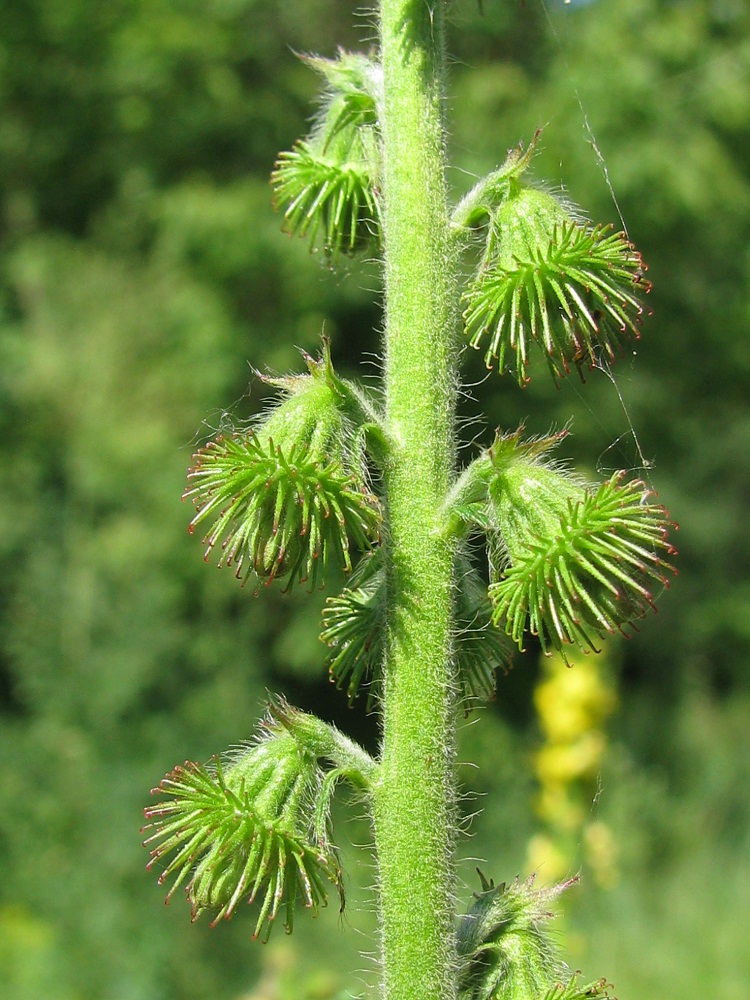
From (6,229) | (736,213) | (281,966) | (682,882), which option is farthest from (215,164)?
(281,966)

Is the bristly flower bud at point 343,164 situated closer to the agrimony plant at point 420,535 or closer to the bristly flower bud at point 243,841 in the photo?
the agrimony plant at point 420,535

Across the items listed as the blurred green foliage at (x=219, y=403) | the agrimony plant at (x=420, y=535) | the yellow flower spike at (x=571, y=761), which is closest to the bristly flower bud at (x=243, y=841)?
the agrimony plant at (x=420, y=535)

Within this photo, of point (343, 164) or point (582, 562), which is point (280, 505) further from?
point (343, 164)

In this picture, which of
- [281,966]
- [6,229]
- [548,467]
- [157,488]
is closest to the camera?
[548,467]

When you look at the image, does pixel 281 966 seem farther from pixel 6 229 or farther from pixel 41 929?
pixel 6 229

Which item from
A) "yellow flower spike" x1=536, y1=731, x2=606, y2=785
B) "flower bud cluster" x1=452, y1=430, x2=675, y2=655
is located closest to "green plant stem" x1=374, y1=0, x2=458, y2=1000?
"flower bud cluster" x1=452, y1=430, x2=675, y2=655

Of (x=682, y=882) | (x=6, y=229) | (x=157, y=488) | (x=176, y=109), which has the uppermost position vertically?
(x=6, y=229)

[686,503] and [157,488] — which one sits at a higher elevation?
[157,488]
